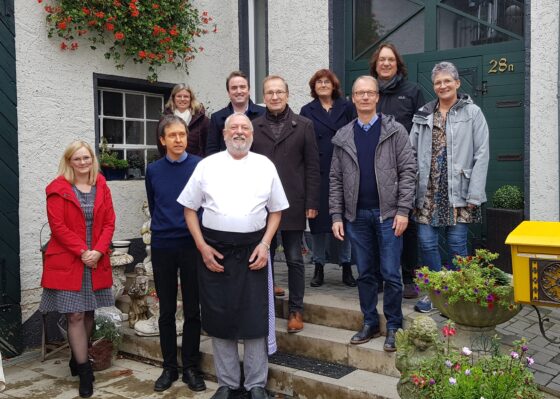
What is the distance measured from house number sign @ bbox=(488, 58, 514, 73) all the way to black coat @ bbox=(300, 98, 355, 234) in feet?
5.76

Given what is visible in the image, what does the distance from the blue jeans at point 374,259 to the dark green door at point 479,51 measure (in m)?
2.24

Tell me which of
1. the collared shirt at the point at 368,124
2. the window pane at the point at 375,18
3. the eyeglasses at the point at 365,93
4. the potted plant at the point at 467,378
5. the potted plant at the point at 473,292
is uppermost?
the window pane at the point at 375,18

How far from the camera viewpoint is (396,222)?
13.2 ft

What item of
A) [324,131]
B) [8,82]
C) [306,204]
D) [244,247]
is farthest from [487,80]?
[8,82]

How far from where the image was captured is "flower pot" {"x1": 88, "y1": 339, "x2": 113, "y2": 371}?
5.14m

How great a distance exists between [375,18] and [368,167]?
137 inches

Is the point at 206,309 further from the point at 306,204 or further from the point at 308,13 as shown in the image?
the point at 308,13

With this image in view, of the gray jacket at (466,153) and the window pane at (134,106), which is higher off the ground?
the window pane at (134,106)

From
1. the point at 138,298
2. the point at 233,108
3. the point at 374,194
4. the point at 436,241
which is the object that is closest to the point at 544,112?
the point at 436,241

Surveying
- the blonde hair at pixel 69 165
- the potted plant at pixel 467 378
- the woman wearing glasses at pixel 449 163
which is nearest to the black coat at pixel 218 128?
the blonde hair at pixel 69 165

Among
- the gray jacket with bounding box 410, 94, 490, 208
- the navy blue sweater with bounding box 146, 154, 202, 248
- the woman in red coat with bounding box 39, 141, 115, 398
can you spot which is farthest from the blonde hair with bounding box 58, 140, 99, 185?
the gray jacket with bounding box 410, 94, 490, 208

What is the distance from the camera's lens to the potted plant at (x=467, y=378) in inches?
112

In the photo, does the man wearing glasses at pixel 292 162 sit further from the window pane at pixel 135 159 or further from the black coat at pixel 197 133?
the window pane at pixel 135 159

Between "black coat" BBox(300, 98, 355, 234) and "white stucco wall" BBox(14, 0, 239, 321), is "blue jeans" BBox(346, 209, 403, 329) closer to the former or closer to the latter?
"black coat" BBox(300, 98, 355, 234)
